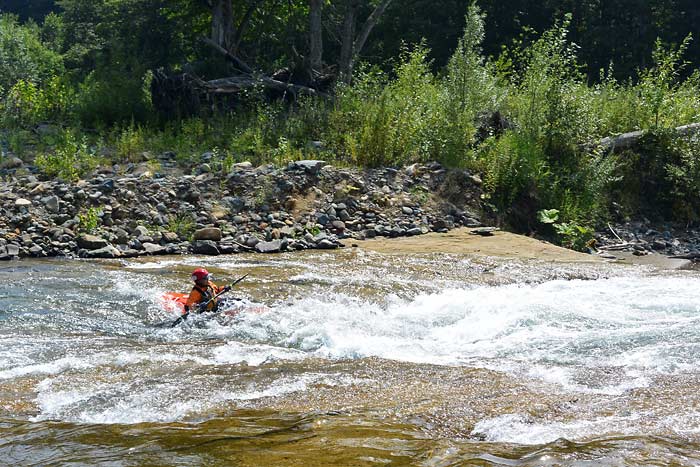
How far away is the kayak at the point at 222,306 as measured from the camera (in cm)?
802

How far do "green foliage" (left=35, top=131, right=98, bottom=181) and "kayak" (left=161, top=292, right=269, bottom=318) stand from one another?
17.9ft

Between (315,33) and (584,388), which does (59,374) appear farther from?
(315,33)

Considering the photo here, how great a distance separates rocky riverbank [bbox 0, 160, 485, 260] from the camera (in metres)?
11.4

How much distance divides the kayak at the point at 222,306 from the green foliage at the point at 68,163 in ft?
17.9

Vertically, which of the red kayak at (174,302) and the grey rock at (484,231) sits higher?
the grey rock at (484,231)

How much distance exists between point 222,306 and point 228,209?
4.47 m

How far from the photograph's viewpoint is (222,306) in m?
8.09

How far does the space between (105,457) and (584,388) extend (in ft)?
10.6

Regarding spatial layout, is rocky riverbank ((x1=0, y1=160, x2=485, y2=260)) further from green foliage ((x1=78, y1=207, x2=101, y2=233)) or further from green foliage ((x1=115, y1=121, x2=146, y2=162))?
green foliage ((x1=115, y1=121, x2=146, y2=162))

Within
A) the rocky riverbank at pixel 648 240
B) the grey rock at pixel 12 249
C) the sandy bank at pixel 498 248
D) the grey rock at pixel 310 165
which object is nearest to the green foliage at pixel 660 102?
the rocky riverbank at pixel 648 240

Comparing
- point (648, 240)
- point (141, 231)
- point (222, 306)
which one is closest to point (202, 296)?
point (222, 306)

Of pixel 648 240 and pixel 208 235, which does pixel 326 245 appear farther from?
pixel 648 240

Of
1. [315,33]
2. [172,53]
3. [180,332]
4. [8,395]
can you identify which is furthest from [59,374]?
[172,53]

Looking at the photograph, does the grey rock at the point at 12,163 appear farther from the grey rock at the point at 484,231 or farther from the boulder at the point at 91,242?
the grey rock at the point at 484,231
